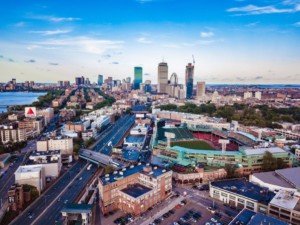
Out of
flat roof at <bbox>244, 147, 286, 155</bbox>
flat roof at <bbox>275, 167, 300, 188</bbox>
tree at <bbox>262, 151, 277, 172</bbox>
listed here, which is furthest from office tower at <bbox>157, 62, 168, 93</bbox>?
flat roof at <bbox>275, 167, 300, 188</bbox>

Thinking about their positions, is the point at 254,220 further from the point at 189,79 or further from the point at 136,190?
the point at 189,79

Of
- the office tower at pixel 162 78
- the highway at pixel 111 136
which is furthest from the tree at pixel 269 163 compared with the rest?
the office tower at pixel 162 78

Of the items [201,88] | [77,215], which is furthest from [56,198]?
[201,88]

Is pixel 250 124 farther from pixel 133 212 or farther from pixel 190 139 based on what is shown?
pixel 133 212

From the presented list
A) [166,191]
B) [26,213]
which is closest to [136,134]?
[166,191]

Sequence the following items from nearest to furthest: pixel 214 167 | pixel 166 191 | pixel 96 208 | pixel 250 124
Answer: pixel 96 208, pixel 166 191, pixel 214 167, pixel 250 124

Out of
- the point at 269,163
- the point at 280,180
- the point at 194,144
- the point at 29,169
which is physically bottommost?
the point at 194,144
